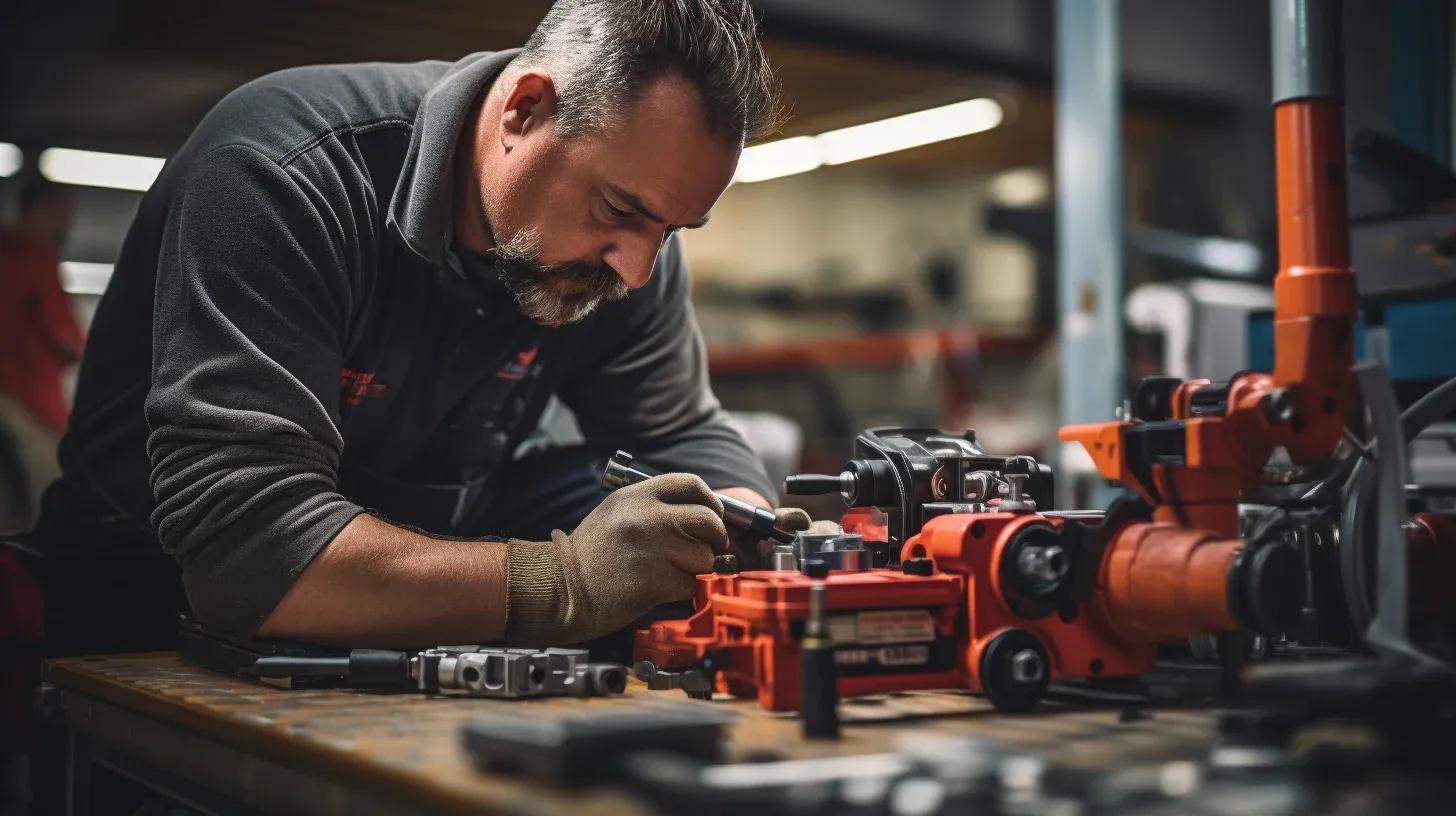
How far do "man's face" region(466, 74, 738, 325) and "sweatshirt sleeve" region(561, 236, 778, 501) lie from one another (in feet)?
1.16

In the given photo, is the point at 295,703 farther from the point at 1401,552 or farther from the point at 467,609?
the point at 1401,552

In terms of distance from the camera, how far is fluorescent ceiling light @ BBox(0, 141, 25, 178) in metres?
6.46

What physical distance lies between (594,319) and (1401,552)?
3.61ft

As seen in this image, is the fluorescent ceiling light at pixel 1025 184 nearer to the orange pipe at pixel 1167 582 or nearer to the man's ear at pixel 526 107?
the man's ear at pixel 526 107

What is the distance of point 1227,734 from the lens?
851mm

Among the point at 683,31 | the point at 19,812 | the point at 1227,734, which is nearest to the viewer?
the point at 1227,734

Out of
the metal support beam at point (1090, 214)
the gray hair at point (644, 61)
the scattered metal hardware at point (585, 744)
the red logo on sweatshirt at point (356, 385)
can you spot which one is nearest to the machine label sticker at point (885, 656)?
the scattered metal hardware at point (585, 744)

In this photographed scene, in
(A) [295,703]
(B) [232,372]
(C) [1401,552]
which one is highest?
(B) [232,372]

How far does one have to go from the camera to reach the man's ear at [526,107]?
4.64 ft

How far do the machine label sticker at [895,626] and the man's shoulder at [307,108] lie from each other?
0.81m

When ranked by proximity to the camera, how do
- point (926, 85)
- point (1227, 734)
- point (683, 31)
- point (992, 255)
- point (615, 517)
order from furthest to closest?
point (992, 255) → point (926, 85) → point (683, 31) → point (615, 517) → point (1227, 734)

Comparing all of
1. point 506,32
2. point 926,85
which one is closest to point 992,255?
point 926,85

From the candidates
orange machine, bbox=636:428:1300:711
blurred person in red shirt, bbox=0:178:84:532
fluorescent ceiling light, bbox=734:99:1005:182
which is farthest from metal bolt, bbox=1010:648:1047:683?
fluorescent ceiling light, bbox=734:99:1005:182

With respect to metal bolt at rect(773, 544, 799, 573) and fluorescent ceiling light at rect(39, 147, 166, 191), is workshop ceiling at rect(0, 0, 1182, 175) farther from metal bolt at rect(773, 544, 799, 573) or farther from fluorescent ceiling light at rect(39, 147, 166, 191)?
metal bolt at rect(773, 544, 799, 573)
